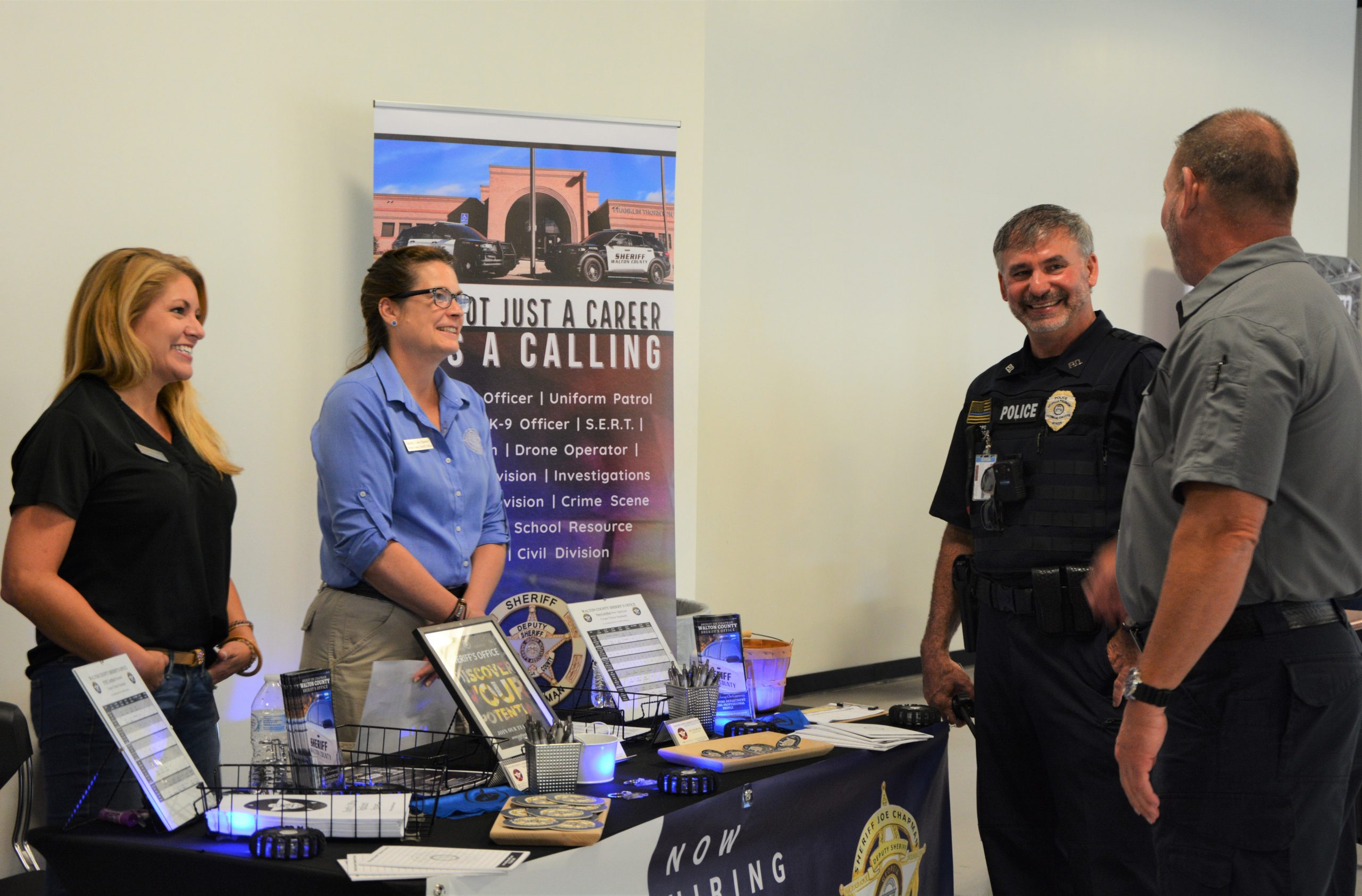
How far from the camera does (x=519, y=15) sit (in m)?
3.74

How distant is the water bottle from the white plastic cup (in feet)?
1.48

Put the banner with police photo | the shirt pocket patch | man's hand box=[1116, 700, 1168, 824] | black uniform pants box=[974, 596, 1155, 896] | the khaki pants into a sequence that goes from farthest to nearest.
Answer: the shirt pocket patch < the khaki pants < black uniform pants box=[974, 596, 1155, 896] < the banner with police photo < man's hand box=[1116, 700, 1168, 824]

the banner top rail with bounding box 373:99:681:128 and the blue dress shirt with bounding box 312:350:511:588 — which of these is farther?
the banner top rail with bounding box 373:99:681:128

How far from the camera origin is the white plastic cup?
179 centimetres

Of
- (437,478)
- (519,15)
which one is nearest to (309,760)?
(437,478)

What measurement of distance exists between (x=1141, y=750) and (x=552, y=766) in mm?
889

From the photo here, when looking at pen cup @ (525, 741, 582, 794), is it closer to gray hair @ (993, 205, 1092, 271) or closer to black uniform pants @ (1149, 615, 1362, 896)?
black uniform pants @ (1149, 615, 1362, 896)

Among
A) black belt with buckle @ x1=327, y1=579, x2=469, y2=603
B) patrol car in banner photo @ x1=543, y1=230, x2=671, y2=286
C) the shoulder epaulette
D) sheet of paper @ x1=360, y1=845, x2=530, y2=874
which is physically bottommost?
sheet of paper @ x1=360, y1=845, x2=530, y2=874

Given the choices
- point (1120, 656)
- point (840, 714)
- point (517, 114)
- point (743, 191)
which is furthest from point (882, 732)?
point (743, 191)

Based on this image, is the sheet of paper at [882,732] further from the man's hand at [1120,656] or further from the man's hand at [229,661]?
the man's hand at [229,661]

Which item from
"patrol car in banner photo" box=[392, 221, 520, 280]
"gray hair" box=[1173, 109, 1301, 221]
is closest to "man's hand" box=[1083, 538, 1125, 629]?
"gray hair" box=[1173, 109, 1301, 221]

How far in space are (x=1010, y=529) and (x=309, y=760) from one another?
5.08ft

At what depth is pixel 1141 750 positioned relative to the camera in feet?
5.24

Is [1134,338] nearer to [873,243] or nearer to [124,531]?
[124,531]
